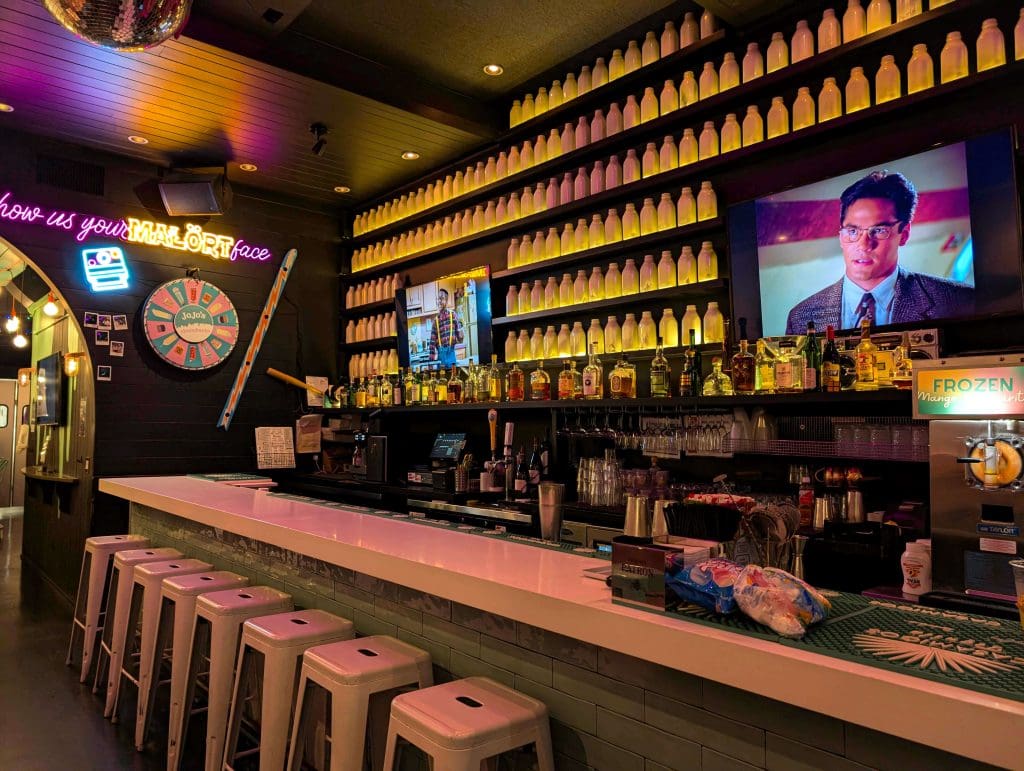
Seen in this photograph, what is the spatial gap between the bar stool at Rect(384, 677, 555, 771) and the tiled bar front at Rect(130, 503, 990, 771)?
5.0 inches

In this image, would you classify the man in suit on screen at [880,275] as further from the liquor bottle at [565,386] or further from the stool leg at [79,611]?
the stool leg at [79,611]

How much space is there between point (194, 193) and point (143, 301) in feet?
2.92

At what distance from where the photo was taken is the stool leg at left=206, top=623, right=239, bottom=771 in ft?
8.21

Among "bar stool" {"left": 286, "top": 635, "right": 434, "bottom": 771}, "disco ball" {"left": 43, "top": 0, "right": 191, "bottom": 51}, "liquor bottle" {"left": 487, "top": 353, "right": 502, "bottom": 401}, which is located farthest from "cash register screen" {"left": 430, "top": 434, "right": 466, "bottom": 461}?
"disco ball" {"left": 43, "top": 0, "right": 191, "bottom": 51}

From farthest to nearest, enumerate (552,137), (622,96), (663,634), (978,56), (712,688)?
1. (552,137)
2. (622,96)
3. (978,56)
4. (712,688)
5. (663,634)

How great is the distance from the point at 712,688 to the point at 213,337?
519 centimetres

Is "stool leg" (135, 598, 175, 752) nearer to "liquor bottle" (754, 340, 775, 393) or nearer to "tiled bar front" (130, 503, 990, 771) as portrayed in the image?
"tiled bar front" (130, 503, 990, 771)

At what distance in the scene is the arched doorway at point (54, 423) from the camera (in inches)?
209

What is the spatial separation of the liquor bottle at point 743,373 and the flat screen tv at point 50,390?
17.8 feet

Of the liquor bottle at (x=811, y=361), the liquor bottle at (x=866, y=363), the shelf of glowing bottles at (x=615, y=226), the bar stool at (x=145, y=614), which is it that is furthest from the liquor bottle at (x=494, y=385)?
the liquor bottle at (x=866, y=363)

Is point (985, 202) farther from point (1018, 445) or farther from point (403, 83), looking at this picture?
point (403, 83)

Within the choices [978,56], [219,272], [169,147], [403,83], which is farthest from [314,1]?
[978,56]

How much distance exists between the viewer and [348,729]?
1.83 meters

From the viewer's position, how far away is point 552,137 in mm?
4477
